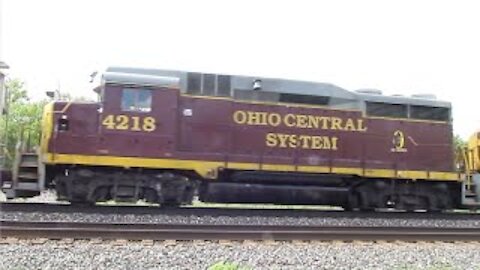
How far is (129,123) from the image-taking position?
12.9m

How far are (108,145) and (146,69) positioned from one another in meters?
1.93

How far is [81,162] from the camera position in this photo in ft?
40.5

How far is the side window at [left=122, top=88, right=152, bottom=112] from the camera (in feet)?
42.1

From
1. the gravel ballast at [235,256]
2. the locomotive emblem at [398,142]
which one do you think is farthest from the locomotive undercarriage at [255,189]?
the gravel ballast at [235,256]

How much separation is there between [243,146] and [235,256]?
627 centimetres

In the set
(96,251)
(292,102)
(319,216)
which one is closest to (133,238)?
(96,251)

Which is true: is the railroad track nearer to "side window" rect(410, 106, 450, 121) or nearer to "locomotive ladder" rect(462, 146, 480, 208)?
"locomotive ladder" rect(462, 146, 480, 208)

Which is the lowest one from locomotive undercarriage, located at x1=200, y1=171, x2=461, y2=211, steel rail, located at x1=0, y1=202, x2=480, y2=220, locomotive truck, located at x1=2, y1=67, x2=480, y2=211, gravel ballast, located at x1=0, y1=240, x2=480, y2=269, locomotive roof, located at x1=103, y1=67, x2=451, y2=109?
gravel ballast, located at x1=0, y1=240, x2=480, y2=269

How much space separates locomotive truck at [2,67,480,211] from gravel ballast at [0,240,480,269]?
176 inches

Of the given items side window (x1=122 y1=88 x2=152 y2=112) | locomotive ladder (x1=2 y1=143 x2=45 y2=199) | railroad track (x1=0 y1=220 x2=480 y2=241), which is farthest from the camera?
side window (x1=122 y1=88 x2=152 y2=112)

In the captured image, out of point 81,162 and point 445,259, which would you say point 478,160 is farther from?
point 81,162

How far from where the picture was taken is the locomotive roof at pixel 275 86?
42.5 feet

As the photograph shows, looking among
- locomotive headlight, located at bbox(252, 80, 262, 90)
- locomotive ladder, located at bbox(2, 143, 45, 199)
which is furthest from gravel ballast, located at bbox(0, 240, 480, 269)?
locomotive headlight, located at bbox(252, 80, 262, 90)

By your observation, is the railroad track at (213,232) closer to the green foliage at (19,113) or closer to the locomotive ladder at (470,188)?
the locomotive ladder at (470,188)
